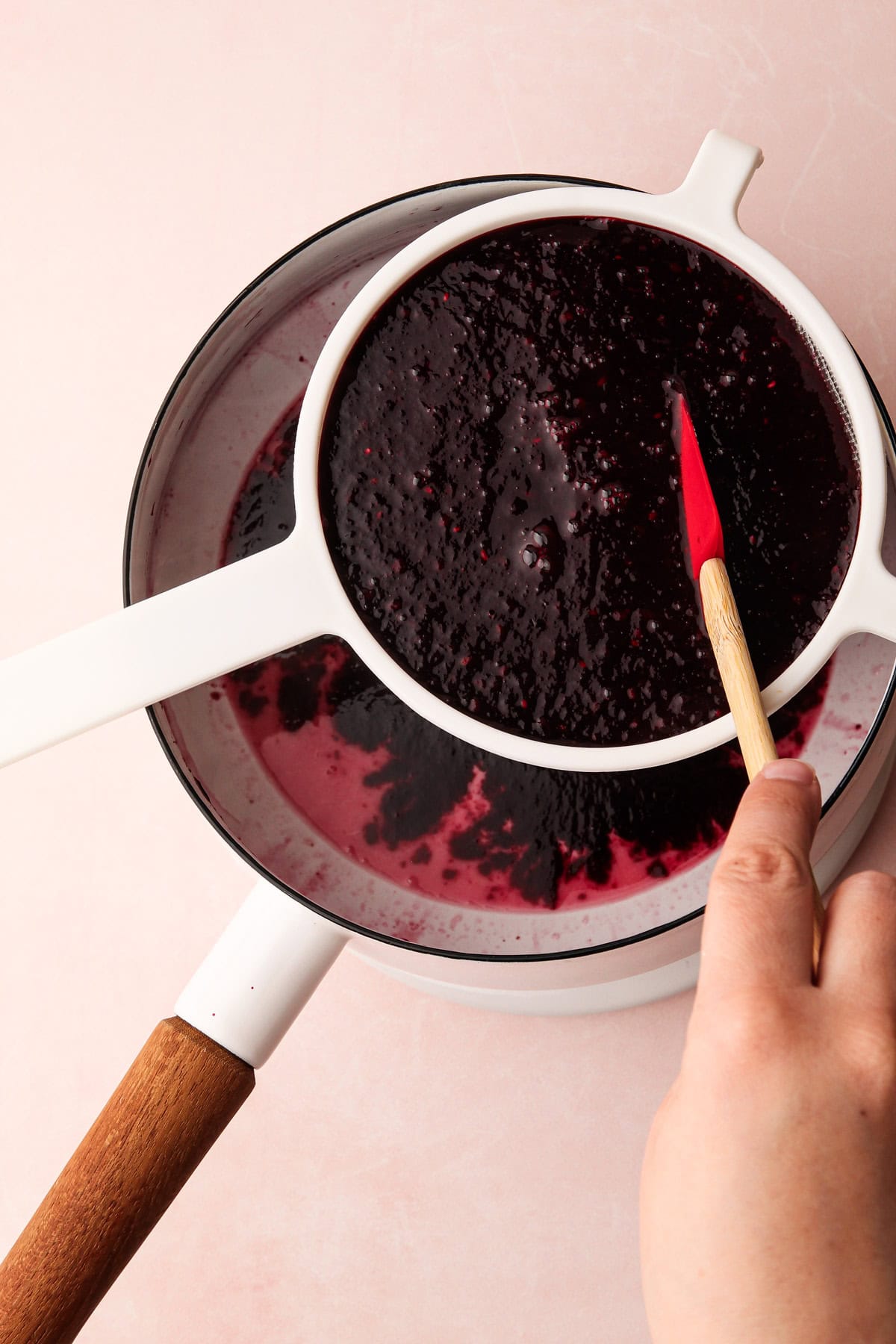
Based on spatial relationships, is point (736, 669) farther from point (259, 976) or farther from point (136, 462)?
point (136, 462)

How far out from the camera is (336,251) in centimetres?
A: 62

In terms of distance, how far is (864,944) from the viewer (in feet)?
1.28

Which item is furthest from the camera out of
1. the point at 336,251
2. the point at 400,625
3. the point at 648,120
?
the point at 648,120

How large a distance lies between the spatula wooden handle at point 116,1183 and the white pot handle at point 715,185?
0.48 meters

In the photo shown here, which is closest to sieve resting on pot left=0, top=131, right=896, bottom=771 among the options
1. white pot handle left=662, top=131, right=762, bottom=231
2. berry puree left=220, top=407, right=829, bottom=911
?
white pot handle left=662, top=131, right=762, bottom=231

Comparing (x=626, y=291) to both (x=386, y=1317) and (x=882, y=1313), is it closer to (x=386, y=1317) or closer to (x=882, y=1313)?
(x=882, y=1313)

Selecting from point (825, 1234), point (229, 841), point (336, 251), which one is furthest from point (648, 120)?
point (825, 1234)

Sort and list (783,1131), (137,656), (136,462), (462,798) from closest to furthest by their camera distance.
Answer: (783,1131) < (137,656) < (462,798) < (136,462)

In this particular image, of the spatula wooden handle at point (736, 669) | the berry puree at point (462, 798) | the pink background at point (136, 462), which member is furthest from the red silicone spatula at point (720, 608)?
the pink background at point (136, 462)

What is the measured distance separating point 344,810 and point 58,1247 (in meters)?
0.27

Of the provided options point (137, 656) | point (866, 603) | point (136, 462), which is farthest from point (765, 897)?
point (136, 462)

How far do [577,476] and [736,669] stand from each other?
4.8 inches

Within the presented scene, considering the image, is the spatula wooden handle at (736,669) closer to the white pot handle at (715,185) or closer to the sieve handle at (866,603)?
the sieve handle at (866,603)

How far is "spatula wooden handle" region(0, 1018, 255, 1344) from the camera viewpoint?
504 millimetres
